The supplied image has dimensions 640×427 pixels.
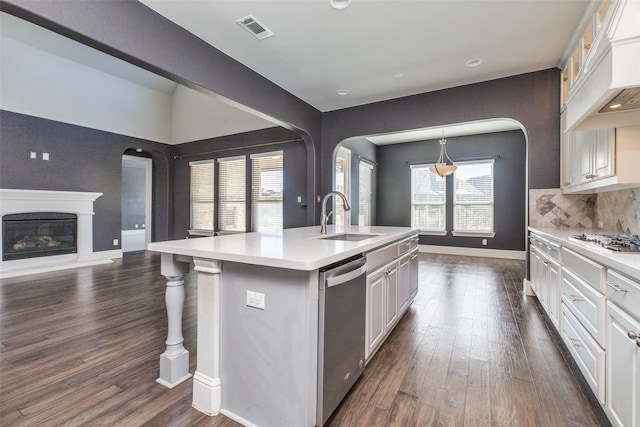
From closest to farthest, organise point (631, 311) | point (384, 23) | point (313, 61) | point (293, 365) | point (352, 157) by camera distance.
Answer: point (631, 311)
point (293, 365)
point (384, 23)
point (313, 61)
point (352, 157)

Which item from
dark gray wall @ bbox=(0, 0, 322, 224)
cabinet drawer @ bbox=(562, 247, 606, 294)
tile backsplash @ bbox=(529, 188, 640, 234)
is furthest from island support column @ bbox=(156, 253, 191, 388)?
tile backsplash @ bbox=(529, 188, 640, 234)

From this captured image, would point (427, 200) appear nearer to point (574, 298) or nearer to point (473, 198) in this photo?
point (473, 198)

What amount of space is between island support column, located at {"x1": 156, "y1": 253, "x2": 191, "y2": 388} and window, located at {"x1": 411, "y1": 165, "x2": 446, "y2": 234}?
6.73 metres

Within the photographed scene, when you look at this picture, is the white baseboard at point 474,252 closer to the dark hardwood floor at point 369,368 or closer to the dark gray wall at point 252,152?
the dark hardwood floor at point 369,368

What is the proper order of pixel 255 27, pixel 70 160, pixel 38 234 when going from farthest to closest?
pixel 70 160
pixel 38 234
pixel 255 27

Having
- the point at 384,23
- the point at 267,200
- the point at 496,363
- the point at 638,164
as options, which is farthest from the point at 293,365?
the point at 267,200

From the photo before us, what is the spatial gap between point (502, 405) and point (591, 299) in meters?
0.80

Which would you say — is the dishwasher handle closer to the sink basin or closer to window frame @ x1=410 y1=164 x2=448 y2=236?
the sink basin

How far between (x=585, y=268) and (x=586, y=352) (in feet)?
1.68

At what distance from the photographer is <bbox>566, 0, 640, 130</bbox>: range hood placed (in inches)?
55.4

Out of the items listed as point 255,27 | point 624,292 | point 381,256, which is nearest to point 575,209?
point 624,292

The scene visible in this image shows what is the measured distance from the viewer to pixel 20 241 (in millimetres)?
5094

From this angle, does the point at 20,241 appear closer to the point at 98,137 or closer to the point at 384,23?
the point at 98,137

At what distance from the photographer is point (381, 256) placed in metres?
2.21
